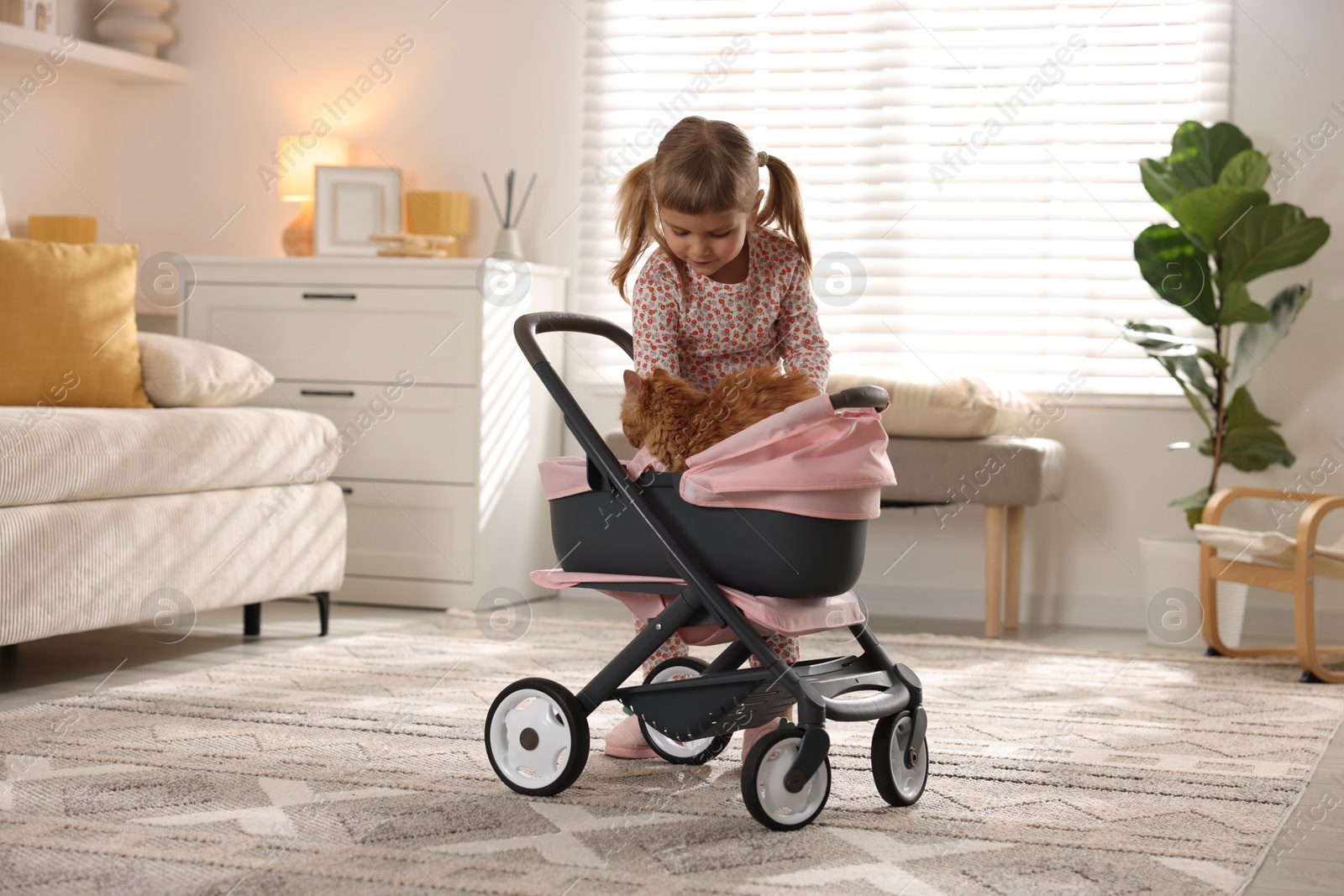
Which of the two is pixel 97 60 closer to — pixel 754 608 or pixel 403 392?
pixel 403 392

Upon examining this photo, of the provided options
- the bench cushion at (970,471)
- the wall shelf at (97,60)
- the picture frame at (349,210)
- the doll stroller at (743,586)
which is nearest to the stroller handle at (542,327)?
the doll stroller at (743,586)

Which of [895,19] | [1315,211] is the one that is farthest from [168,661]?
[1315,211]

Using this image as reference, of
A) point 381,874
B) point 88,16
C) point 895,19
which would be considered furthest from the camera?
point 88,16

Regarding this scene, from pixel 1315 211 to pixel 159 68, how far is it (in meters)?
3.49

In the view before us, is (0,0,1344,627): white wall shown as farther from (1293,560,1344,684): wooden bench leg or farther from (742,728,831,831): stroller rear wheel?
(742,728,831,831): stroller rear wheel

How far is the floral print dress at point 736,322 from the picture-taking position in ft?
6.32

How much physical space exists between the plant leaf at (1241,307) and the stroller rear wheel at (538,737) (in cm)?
224

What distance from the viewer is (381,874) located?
1446 millimetres

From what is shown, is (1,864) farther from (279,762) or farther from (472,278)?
(472,278)

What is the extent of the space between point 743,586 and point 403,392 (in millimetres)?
2149

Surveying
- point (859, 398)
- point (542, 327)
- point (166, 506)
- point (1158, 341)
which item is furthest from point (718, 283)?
point (1158, 341)

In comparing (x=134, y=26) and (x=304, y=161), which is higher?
(x=134, y=26)

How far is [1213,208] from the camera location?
3.25 meters

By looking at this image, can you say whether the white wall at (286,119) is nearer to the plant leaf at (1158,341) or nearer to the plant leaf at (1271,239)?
the plant leaf at (1158,341)
